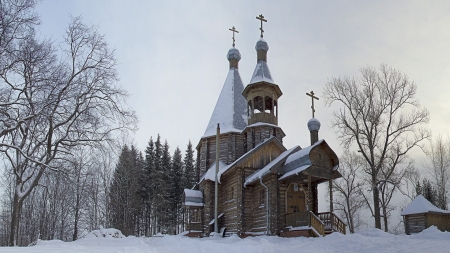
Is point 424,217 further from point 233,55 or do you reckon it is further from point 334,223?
point 233,55

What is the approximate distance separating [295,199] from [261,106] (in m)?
8.43

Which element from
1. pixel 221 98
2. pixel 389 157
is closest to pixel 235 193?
pixel 221 98

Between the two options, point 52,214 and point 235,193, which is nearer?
point 235,193

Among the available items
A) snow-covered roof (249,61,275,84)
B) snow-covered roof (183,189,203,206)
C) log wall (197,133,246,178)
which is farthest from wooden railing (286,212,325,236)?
snow-covered roof (249,61,275,84)

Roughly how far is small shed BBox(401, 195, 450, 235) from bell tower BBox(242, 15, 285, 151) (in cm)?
1076

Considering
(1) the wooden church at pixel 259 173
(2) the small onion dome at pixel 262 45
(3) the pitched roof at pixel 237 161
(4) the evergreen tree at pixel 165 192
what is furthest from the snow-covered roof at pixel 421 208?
(4) the evergreen tree at pixel 165 192

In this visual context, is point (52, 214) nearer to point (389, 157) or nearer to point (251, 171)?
point (251, 171)

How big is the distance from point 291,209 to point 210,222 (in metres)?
6.75

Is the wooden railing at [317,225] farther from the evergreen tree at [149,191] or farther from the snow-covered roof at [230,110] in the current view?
the evergreen tree at [149,191]

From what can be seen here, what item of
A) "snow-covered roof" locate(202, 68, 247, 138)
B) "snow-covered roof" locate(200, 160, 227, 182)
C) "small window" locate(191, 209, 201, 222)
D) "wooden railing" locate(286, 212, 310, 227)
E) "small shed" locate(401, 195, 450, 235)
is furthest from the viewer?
"snow-covered roof" locate(202, 68, 247, 138)

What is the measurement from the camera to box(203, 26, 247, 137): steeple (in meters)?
27.3

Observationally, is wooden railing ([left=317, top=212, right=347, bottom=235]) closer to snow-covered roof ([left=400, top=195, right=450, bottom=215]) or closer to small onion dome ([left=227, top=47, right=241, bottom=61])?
snow-covered roof ([left=400, top=195, right=450, bottom=215])

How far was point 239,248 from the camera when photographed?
12789 mm

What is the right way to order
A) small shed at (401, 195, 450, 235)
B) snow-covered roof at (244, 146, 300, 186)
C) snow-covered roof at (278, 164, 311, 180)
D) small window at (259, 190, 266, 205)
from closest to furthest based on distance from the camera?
1. snow-covered roof at (278, 164, 311, 180)
2. snow-covered roof at (244, 146, 300, 186)
3. small window at (259, 190, 266, 205)
4. small shed at (401, 195, 450, 235)
